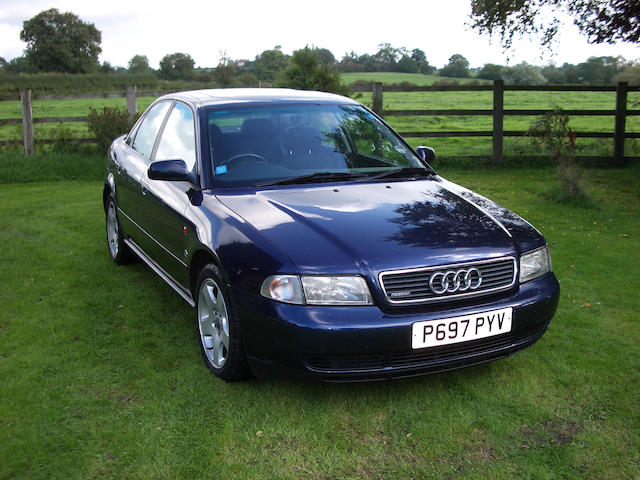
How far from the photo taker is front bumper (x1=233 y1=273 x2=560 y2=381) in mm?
2979

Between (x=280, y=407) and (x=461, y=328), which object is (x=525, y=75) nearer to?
(x=461, y=328)

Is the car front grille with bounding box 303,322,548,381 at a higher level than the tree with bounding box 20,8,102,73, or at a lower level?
lower

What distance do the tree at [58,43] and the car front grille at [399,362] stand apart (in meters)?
87.4

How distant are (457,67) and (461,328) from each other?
51.2 m

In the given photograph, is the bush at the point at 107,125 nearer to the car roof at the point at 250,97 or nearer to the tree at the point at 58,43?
the car roof at the point at 250,97

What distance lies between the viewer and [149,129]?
5375 millimetres

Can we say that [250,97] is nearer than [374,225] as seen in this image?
No

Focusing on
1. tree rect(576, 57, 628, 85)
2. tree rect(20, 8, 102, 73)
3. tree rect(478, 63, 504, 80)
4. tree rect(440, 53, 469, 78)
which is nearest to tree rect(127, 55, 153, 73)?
tree rect(20, 8, 102, 73)

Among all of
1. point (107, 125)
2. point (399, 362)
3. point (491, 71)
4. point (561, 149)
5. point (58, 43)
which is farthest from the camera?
point (58, 43)

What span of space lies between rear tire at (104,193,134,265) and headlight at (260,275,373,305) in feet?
10.5

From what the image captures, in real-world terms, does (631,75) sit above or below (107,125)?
above

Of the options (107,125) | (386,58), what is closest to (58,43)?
(386,58)

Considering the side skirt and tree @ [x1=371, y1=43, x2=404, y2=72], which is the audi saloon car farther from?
tree @ [x1=371, y1=43, x2=404, y2=72]

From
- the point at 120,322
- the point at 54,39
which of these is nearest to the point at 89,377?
the point at 120,322
